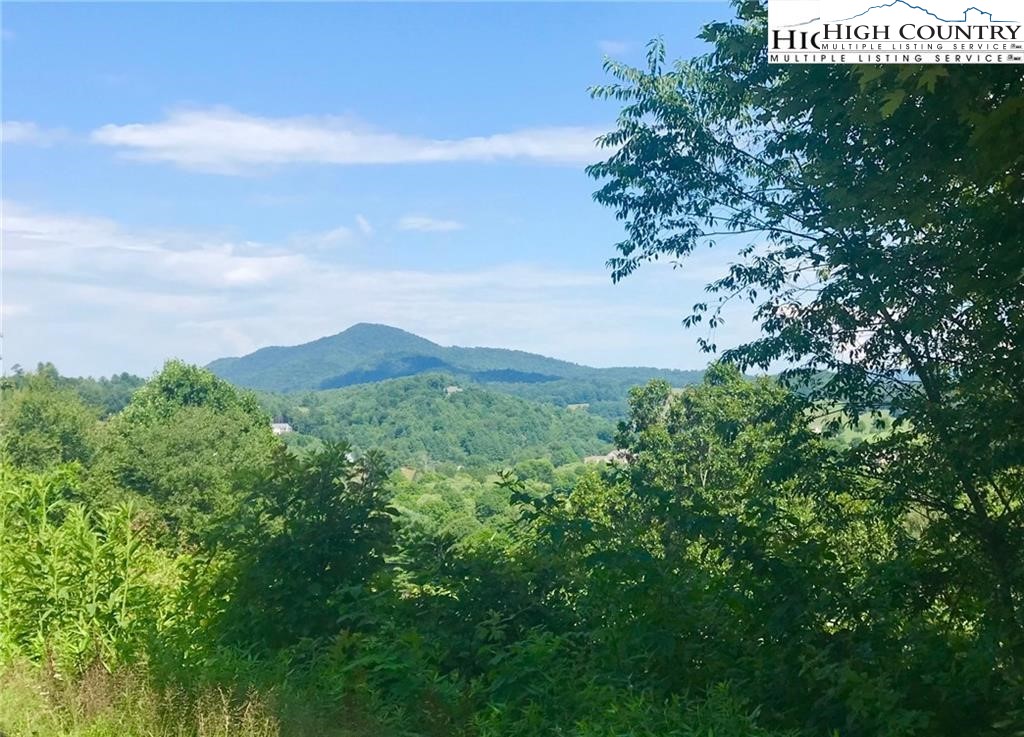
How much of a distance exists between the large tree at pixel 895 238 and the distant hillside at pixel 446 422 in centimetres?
10083

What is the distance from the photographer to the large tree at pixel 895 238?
5273mm

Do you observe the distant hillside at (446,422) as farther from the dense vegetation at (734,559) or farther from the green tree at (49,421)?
the dense vegetation at (734,559)

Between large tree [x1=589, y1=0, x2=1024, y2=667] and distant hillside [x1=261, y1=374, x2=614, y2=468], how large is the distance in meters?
101

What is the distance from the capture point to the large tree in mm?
5273

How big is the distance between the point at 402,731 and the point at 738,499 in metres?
3.28

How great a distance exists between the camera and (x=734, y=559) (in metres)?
6.69

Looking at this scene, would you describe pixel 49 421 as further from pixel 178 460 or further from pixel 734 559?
pixel 734 559

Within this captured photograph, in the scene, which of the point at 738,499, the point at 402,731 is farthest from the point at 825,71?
the point at 402,731

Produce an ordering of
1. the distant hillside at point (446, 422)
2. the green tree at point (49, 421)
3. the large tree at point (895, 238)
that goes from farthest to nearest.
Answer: the distant hillside at point (446, 422), the green tree at point (49, 421), the large tree at point (895, 238)

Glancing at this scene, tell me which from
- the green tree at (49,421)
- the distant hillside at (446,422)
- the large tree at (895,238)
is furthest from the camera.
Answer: the distant hillside at (446,422)

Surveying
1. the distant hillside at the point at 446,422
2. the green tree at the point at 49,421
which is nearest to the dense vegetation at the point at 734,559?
the green tree at the point at 49,421

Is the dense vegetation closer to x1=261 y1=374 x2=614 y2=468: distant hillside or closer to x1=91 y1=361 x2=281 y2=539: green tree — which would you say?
x1=91 y1=361 x2=281 y2=539: green tree

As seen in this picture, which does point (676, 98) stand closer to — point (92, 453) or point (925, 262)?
point (925, 262)

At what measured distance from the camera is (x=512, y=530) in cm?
854
